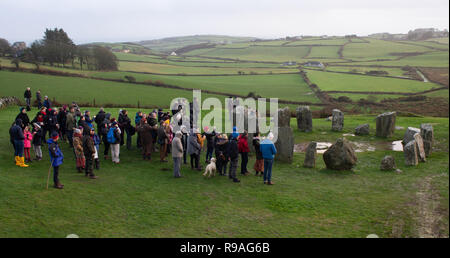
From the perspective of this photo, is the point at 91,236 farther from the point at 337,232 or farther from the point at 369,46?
the point at 369,46

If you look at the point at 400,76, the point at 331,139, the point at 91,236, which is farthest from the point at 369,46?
the point at 91,236

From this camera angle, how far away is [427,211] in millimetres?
11938

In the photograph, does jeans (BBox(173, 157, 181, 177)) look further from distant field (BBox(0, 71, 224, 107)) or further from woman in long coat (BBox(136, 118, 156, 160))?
distant field (BBox(0, 71, 224, 107))

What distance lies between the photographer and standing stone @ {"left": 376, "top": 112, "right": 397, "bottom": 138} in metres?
24.2

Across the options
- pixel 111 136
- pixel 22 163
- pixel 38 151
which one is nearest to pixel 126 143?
pixel 111 136

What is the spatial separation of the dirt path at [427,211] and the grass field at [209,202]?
124 millimetres

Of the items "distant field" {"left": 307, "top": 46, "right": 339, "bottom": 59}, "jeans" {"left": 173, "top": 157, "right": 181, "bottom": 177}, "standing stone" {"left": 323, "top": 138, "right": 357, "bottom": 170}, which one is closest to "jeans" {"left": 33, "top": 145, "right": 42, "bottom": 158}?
"jeans" {"left": 173, "top": 157, "right": 181, "bottom": 177}

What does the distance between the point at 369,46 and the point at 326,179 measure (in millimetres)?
113437

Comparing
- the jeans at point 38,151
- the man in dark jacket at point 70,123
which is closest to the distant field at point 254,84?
the man in dark jacket at point 70,123

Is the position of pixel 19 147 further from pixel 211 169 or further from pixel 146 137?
pixel 211 169

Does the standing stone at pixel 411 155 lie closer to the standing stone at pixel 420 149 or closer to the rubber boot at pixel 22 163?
the standing stone at pixel 420 149

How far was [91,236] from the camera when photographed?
1005 centimetres

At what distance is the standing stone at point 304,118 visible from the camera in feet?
86.9

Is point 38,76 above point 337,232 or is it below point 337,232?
above
